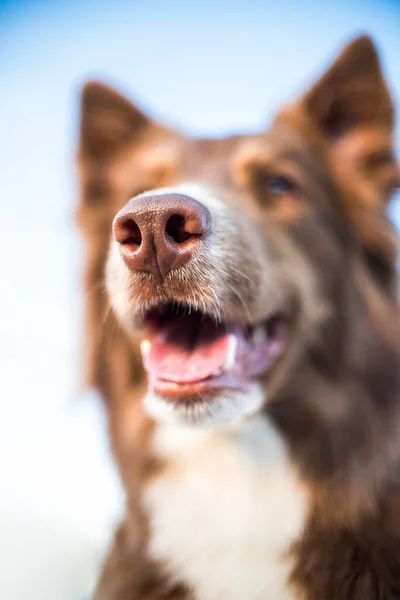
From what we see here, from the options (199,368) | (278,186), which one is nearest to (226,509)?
(199,368)

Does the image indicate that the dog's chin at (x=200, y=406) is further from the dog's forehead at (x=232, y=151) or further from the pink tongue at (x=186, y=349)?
the dog's forehead at (x=232, y=151)

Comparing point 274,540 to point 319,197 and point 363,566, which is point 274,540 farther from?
point 319,197

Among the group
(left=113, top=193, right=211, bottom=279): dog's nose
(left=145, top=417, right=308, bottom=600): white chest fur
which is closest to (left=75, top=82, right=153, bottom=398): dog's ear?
(left=145, top=417, right=308, bottom=600): white chest fur

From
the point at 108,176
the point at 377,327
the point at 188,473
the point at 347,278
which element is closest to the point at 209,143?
the point at 108,176

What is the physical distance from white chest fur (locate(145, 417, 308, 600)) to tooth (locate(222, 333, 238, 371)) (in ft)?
Result: 1.26

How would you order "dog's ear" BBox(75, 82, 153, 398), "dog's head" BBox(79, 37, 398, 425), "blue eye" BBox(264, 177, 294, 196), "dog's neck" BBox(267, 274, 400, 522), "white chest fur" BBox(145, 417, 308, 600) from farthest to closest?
"dog's ear" BBox(75, 82, 153, 398), "blue eye" BBox(264, 177, 294, 196), "dog's neck" BBox(267, 274, 400, 522), "white chest fur" BBox(145, 417, 308, 600), "dog's head" BBox(79, 37, 398, 425)

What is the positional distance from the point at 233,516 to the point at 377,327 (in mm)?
1016

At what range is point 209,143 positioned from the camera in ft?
8.82

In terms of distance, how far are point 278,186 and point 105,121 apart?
93 centimetres

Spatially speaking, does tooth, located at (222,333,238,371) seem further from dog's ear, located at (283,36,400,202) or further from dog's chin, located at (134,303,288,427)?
dog's ear, located at (283,36,400,202)

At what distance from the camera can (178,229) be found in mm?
1718

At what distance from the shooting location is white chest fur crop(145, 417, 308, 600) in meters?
2.24

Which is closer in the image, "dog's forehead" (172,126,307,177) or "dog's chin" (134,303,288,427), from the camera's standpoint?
"dog's chin" (134,303,288,427)

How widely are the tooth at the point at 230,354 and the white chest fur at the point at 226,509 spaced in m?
0.38
